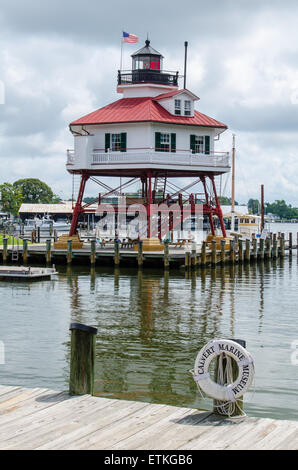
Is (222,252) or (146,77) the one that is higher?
(146,77)

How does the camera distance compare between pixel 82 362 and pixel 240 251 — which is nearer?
pixel 82 362

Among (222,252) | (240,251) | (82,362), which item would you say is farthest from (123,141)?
(82,362)

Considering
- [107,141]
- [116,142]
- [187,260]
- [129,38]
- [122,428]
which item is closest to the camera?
[122,428]

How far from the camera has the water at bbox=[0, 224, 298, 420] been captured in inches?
545

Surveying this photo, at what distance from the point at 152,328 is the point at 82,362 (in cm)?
1174

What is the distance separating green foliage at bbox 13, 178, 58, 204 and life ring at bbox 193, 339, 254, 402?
146 meters

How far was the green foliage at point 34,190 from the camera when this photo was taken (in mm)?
152250

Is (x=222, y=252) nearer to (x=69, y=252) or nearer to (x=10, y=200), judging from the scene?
(x=69, y=252)

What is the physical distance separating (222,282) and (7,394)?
2691 cm

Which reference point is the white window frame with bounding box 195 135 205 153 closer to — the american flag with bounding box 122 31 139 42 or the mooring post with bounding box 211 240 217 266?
the mooring post with bounding box 211 240 217 266

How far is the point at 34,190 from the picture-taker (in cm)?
15275

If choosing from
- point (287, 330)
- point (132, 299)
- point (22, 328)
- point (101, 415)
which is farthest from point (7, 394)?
point (132, 299)

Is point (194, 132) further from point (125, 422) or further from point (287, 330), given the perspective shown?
point (125, 422)

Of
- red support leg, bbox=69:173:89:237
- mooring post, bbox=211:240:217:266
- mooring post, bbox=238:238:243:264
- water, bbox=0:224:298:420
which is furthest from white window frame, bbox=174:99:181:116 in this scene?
water, bbox=0:224:298:420
